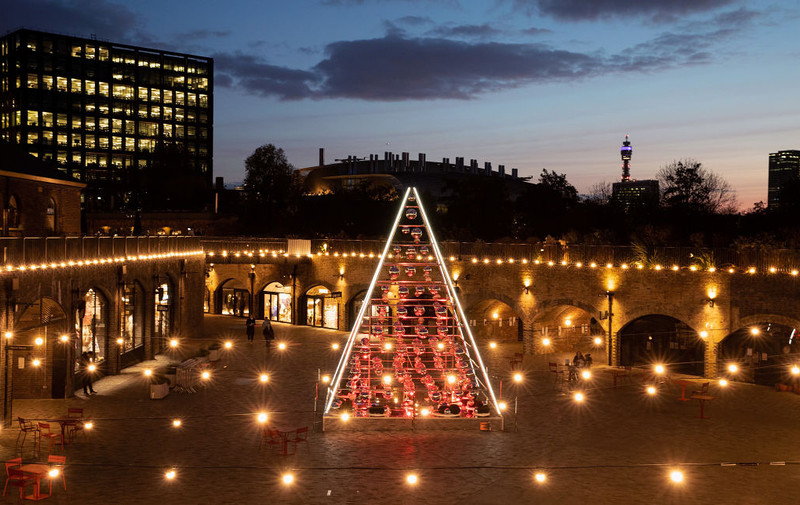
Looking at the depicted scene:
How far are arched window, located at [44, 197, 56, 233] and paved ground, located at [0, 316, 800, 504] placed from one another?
11628 mm

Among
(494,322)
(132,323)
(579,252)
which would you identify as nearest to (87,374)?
(132,323)

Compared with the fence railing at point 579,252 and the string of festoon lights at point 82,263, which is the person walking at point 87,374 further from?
the fence railing at point 579,252

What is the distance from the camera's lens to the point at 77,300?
22.9 meters

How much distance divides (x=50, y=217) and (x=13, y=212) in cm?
336

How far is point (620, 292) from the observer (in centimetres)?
2873

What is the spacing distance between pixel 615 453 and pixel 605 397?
645 cm

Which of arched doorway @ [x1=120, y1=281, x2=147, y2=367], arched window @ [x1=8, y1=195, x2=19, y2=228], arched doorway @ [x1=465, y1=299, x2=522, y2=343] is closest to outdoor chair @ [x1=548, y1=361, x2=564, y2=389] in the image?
arched doorway @ [x1=465, y1=299, x2=522, y2=343]

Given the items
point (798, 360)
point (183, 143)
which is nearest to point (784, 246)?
point (798, 360)

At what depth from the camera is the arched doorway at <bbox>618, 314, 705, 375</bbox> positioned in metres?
29.0

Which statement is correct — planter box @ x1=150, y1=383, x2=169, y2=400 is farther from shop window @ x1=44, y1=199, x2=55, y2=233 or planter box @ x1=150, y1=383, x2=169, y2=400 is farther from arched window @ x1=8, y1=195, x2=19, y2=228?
shop window @ x1=44, y1=199, x2=55, y2=233

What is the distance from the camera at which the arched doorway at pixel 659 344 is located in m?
29.0

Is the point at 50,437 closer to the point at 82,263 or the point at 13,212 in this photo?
the point at 82,263

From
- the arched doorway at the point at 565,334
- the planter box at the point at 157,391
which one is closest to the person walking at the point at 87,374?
the planter box at the point at 157,391

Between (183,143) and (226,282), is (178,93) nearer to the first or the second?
(183,143)
